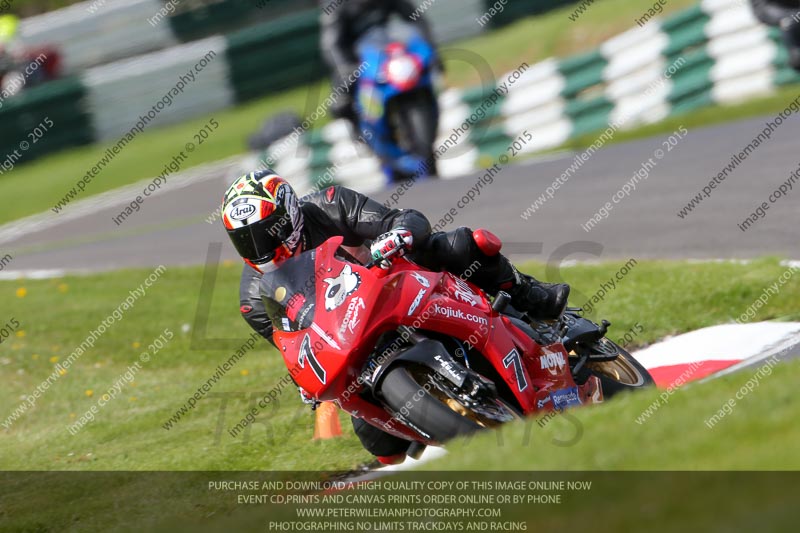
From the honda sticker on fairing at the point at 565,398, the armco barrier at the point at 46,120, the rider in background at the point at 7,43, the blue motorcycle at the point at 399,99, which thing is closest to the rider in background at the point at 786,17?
the blue motorcycle at the point at 399,99

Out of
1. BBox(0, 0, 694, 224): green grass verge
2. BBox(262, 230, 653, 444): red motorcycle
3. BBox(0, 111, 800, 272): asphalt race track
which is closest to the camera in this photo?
BBox(262, 230, 653, 444): red motorcycle

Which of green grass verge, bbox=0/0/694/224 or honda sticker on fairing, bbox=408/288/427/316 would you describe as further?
green grass verge, bbox=0/0/694/224

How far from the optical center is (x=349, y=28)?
15.3m

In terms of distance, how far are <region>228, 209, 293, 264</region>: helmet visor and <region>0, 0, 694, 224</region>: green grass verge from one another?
15.5m

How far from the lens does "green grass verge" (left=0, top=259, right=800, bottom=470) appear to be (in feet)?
22.8

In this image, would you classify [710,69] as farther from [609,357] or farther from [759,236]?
[609,357]

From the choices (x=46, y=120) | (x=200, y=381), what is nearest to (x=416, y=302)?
(x=200, y=381)

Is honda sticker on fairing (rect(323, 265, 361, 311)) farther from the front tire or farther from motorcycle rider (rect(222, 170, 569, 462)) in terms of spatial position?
the front tire

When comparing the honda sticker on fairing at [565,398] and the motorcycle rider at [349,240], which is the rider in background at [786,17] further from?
the honda sticker on fairing at [565,398]

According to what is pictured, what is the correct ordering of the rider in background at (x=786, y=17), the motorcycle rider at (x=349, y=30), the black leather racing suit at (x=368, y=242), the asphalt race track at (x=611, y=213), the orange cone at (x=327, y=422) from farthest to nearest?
the motorcycle rider at (x=349, y=30)
the rider in background at (x=786, y=17)
the asphalt race track at (x=611, y=213)
the orange cone at (x=327, y=422)
the black leather racing suit at (x=368, y=242)

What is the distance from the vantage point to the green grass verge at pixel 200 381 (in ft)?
22.8

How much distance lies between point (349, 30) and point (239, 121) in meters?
Result: 8.71

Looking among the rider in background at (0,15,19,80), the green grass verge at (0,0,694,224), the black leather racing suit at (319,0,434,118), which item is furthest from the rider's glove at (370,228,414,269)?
the rider in background at (0,15,19,80)

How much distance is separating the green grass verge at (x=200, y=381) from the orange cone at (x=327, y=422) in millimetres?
257
